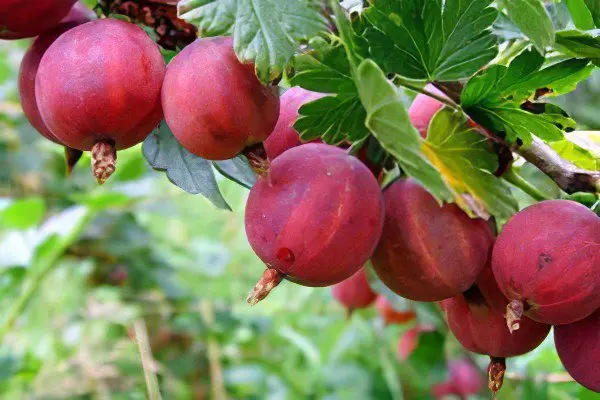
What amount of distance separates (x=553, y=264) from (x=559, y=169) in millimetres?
97

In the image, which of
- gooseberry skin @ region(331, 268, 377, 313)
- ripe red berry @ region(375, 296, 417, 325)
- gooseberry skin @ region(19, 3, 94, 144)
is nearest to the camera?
gooseberry skin @ region(19, 3, 94, 144)

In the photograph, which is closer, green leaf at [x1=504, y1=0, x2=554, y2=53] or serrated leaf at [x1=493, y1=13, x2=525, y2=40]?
green leaf at [x1=504, y1=0, x2=554, y2=53]

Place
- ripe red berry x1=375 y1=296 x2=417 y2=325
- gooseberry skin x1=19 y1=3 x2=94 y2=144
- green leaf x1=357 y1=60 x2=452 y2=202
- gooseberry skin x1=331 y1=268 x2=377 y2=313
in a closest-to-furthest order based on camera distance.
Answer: green leaf x1=357 y1=60 x2=452 y2=202, gooseberry skin x1=19 y1=3 x2=94 y2=144, gooseberry skin x1=331 y1=268 x2=377 y2=313, ripe red berry x1=375 y1=296 x2=417 y2=325

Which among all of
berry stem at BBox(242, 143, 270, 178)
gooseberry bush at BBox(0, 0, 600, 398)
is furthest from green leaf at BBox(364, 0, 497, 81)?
berry stem at BBox(242, 143, 270, 178)

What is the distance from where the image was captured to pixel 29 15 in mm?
466

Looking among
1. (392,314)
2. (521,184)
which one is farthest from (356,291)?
(521,184)

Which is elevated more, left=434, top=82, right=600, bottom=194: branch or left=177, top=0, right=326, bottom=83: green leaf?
left=177, top=0, right=326, bottom=83: green leaf

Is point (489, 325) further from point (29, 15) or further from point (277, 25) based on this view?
point (29, 15)

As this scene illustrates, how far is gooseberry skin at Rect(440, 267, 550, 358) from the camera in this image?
0.50 metres

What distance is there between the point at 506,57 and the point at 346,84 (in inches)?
6.3

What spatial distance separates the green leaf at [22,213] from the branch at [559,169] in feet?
2.36

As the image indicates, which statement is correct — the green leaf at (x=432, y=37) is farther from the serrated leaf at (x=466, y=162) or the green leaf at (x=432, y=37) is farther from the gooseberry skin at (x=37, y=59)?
the gooseberry skin at (x=37, y=59)

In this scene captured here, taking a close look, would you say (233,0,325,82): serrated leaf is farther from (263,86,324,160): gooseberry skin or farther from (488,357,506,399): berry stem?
(488,357,506,399): berry stem

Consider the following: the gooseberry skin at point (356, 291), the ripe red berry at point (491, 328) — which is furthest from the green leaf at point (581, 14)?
the gooseberry skin at point (356, 291)
